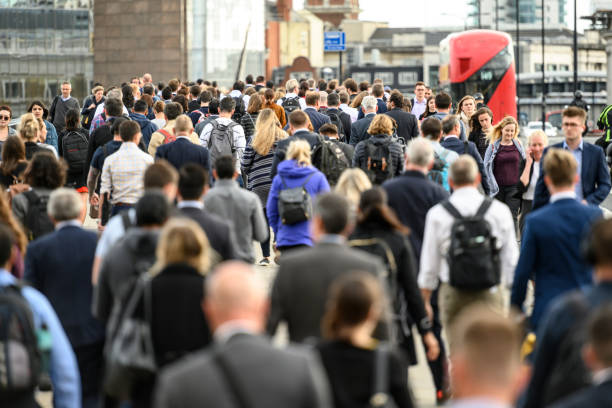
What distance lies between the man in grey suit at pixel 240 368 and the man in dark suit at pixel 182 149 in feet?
24.2

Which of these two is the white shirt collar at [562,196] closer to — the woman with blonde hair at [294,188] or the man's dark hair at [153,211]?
the man's dark hair at [153,211]

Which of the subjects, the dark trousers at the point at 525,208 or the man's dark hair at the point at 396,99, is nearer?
the dark trousers at the point at 525,208

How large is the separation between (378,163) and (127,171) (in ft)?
8.07

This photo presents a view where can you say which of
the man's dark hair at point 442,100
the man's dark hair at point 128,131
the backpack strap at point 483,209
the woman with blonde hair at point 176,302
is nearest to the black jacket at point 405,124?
the man's dark hair at point 442,100

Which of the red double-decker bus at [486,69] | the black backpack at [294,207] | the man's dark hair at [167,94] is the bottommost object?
the black backpack at [294,207]

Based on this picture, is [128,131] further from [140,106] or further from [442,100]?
[442,100]

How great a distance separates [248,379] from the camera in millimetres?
3705

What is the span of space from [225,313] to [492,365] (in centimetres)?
92

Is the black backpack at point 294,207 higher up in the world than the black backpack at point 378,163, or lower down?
lower down

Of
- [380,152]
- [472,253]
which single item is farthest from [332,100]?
[472,253]

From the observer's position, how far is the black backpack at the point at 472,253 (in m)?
7.20

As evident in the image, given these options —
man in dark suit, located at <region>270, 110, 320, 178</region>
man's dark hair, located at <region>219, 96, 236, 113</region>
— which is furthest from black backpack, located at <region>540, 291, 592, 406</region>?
man's dark hair, located at <region>219, 96, 236, 113</region>

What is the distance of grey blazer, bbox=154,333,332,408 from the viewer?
365cm

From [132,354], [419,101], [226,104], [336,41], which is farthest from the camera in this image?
[336,41]
